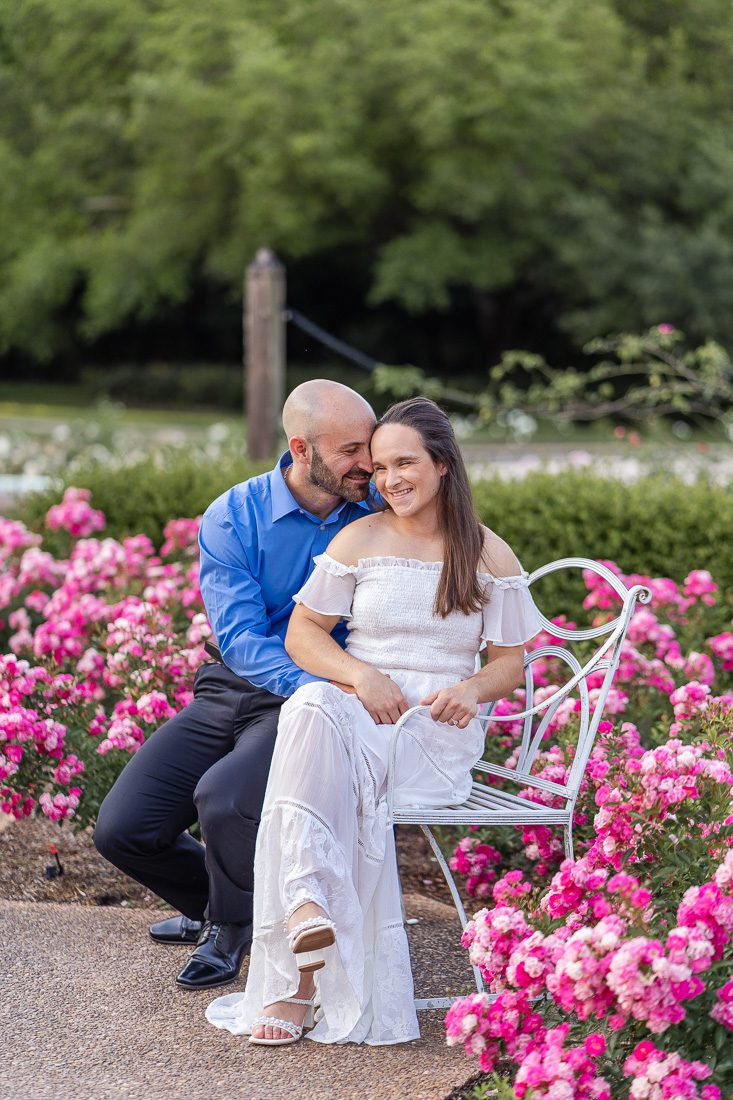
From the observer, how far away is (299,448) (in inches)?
128

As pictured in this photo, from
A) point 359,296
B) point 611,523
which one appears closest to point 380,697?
point 611,523

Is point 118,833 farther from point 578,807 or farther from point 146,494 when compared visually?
point 146,494

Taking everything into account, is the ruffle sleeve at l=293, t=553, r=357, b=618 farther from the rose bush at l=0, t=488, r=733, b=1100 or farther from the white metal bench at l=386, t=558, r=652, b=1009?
the rose bush at l=0, t=488, r=733, b=1100

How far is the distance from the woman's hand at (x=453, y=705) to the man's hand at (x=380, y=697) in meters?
0.06

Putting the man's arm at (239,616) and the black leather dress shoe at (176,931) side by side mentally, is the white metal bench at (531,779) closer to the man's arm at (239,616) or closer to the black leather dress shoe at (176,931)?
the man's arm at (239,616)

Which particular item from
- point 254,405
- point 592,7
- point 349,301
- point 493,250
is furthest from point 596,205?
point 254,405

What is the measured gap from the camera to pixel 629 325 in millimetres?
27000

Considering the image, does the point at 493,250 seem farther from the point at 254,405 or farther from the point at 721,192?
the point at 254,405

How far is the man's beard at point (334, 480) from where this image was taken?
3.23 meters

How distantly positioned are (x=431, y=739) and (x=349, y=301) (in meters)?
30.7

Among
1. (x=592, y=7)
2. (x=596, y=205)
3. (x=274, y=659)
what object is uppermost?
(x=592, y=7)

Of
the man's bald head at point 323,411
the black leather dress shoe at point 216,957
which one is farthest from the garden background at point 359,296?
the man's bald head at point 323,411

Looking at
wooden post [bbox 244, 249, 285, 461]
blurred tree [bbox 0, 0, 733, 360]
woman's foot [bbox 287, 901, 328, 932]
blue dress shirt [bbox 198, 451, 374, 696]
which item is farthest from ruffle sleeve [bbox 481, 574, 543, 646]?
blurred tree [bbox 0, 0, 733, 360]

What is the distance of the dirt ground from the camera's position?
12.1 feet
